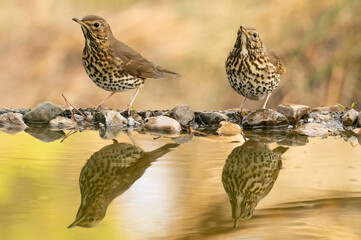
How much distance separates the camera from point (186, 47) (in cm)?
688

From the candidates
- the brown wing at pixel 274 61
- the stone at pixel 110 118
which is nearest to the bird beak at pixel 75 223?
the stone at pixel 110 118

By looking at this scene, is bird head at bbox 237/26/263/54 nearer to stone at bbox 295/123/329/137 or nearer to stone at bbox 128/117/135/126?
stone at bbox 295/123/329/137

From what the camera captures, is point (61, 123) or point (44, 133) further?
point (61, 123)

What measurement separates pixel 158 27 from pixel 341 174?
5.00 metres

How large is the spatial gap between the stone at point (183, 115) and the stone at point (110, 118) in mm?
318

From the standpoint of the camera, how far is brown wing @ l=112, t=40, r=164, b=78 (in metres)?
4.00

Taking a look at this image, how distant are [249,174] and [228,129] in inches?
45.9

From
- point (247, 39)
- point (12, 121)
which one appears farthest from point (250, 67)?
point (12, 121)

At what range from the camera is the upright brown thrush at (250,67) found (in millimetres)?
3848

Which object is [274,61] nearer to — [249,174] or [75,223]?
[249,174]

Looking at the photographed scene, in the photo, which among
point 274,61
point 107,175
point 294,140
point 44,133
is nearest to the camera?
point 107,175

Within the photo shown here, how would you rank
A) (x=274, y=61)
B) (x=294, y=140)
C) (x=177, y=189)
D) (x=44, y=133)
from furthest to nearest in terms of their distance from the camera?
(x=274, y=61) < (x=44, y=133) < (x=294, y=140) < (x=177, y=189)

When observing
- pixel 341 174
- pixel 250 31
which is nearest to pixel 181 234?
pixel 341 174

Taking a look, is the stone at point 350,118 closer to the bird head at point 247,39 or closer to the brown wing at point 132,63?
the bird head at point 247,39
